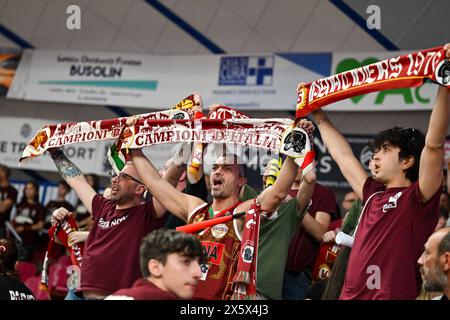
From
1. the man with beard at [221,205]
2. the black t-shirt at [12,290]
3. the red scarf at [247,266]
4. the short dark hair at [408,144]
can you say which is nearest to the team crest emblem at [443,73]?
the short dark hair at [408,144]

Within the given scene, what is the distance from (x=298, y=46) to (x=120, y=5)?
268 cm

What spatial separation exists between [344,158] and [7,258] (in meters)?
2.19

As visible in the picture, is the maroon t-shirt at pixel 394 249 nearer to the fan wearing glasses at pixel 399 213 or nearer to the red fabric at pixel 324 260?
the fan wearing glasses at pixel 399 213

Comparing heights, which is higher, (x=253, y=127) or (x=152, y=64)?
(x=152, y=64)

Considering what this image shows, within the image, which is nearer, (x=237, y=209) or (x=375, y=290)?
(x=375, y=290)

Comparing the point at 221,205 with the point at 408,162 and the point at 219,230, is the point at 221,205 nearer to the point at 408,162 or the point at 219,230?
the point at 219,230

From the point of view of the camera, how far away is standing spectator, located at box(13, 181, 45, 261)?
10898 mm

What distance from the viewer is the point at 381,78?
463 centimetres

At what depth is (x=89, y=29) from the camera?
12406 mm

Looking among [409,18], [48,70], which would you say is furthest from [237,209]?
[48,70]

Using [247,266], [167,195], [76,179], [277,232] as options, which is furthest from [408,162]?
[76,179]

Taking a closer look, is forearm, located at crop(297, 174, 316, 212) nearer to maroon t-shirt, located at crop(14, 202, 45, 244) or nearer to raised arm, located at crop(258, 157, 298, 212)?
raised arm, located at crop(258, 157, 298, 212)

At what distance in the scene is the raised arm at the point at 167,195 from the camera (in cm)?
525

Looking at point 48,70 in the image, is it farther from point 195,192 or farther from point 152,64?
point 195,192
